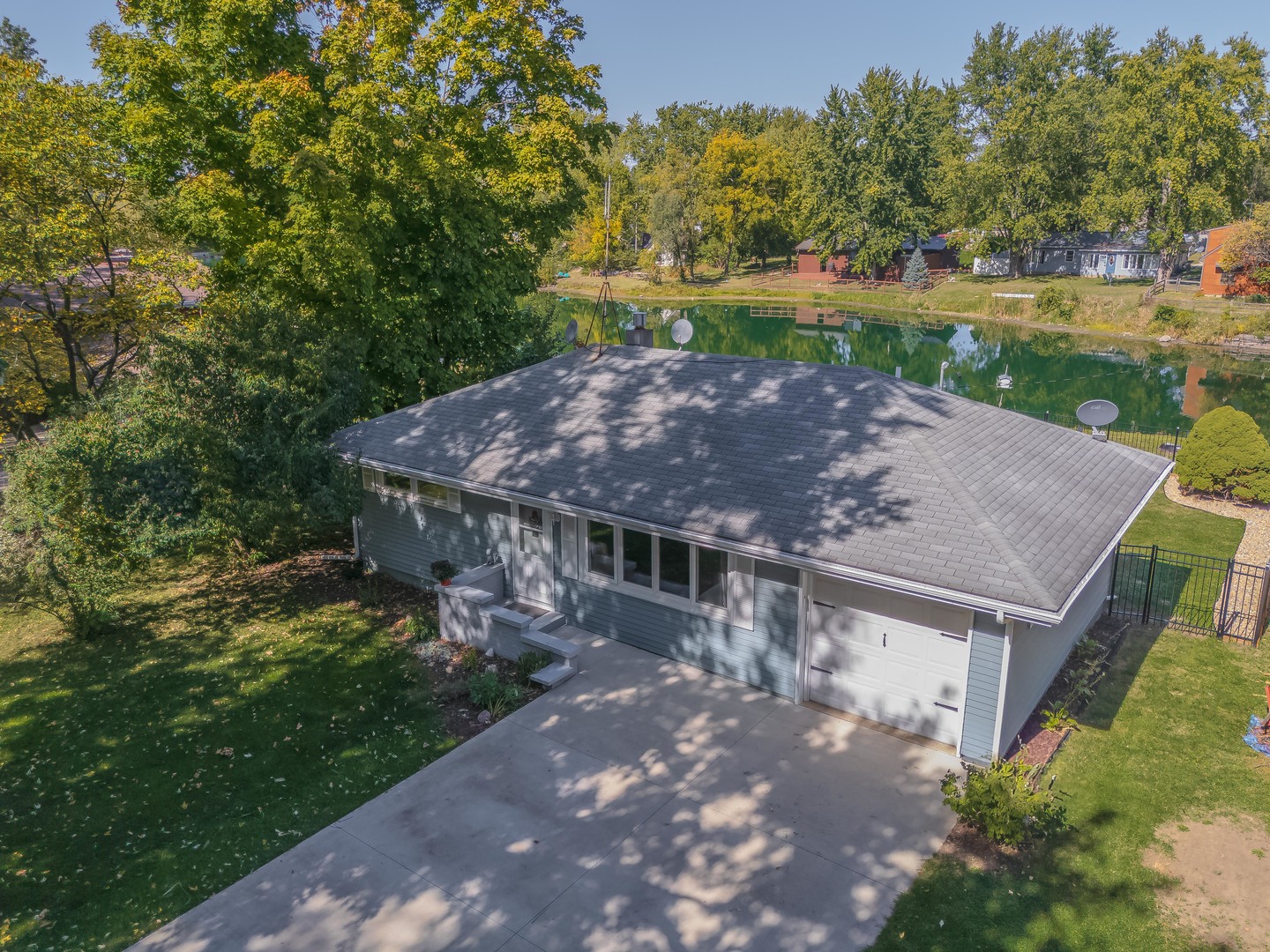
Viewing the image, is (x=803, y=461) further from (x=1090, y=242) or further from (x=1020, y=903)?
(x=1090, y=242)

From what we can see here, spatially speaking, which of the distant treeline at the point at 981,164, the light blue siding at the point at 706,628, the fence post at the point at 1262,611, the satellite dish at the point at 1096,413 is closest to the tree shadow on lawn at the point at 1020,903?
the light blue siding at the point at 706,628

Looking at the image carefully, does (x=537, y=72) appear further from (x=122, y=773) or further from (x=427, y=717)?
(x=122, y=773)

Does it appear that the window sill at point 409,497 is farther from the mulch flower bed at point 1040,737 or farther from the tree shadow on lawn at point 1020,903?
the tree shadow on lawn at point 1020,903

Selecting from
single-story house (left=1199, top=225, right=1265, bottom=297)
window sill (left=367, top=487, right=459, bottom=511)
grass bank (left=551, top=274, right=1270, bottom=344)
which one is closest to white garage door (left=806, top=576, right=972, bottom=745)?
window sill (left=367, top=487, right=459, bottom=511)

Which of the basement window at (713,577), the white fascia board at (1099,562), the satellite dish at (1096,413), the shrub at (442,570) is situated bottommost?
the shrub at (442,570)

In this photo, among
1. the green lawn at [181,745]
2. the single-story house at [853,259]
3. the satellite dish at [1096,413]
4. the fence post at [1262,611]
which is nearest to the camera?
the green lawn at [181,745]

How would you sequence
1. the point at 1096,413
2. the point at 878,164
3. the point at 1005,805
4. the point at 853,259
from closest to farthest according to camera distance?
1. the point at 1005,805
2. the point at 1096,413
3. the point at 878,164
4. the point at 853,259

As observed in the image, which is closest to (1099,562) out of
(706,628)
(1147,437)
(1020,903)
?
(1020,903)

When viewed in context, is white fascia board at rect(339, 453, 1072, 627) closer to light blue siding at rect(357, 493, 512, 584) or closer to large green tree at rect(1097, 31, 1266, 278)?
light blue siding at rect(357, 493, 512, 584)
